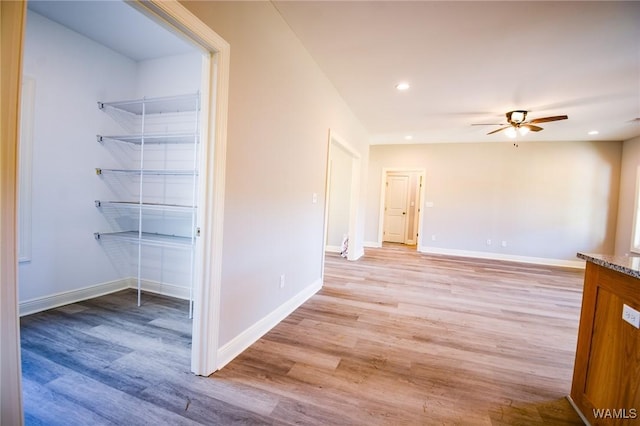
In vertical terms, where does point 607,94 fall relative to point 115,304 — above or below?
above

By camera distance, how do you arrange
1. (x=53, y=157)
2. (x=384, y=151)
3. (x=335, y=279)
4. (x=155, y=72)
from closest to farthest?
(x=53, y=157), (x=155, y=72), (x=335, y=279), (x=384, y=151)

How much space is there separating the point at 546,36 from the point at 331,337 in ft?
10.1

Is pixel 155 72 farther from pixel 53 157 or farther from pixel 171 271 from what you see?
pixel 171 271

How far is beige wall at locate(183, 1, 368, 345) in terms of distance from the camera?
189cm

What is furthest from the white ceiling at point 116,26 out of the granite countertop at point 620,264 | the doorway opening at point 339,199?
the doorway opening at point 339,199

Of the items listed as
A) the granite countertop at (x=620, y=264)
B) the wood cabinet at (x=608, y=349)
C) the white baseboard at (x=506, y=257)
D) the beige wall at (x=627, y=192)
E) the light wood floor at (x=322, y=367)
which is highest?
the beige wall at (x=627, y=192)

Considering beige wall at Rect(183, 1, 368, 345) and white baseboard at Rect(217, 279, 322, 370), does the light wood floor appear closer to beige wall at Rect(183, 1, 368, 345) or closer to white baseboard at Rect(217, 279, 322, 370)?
white baseboard at Rect(217, 279, 322, 370)

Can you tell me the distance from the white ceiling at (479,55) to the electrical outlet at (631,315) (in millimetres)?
1998

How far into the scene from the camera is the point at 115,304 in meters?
2.90

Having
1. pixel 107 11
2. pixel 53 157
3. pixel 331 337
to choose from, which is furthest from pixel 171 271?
pixel 107 11

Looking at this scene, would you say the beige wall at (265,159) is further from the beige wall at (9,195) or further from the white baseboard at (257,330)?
the beige wall at (9,195)

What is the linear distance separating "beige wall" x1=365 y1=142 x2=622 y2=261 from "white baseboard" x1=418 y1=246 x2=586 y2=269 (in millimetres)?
46

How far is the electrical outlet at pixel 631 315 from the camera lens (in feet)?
4.13

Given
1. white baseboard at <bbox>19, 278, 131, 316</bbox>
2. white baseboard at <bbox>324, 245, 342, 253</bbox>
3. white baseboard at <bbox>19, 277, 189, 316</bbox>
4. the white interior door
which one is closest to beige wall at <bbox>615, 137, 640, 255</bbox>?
the white interior door
